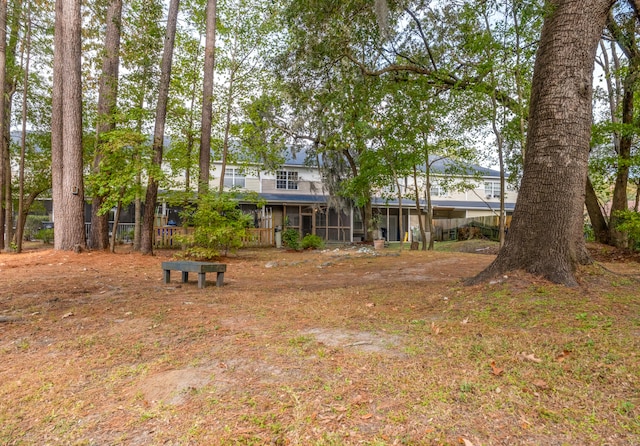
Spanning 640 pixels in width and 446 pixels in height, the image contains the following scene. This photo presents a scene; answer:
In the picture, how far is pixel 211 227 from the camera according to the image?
1068cm

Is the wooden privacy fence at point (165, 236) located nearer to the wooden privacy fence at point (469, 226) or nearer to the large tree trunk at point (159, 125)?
the large tree trunk at point (159, 125)

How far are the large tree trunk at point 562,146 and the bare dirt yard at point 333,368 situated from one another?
411 millimetres

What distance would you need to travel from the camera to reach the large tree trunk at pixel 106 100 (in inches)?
425

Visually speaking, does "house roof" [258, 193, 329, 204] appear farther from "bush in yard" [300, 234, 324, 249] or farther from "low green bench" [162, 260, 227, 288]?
"low green bench" [162, 260, 227, 288]

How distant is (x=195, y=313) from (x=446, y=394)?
3047 millimetres

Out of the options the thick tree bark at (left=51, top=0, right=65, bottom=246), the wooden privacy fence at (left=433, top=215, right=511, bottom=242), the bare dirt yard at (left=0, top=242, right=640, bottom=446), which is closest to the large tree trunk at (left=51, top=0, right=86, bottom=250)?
the thick tree bark at (left=51, top=0, right=65, bottom=246)

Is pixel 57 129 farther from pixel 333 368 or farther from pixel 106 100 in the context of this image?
pixel 333 368

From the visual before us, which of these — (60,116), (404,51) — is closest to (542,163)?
(404,51)

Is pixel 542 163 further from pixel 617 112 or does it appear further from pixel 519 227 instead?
pixel 617 112

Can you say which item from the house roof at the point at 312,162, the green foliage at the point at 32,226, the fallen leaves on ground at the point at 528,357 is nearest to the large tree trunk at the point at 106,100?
the house roof at the point at 312,162

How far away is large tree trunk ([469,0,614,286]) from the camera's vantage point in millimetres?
4477

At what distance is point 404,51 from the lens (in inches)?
384

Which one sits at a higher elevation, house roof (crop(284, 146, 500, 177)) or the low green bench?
house roof (crop(284, 146, 500, 177))

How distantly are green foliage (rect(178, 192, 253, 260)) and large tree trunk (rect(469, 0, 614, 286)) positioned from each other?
7.94m
